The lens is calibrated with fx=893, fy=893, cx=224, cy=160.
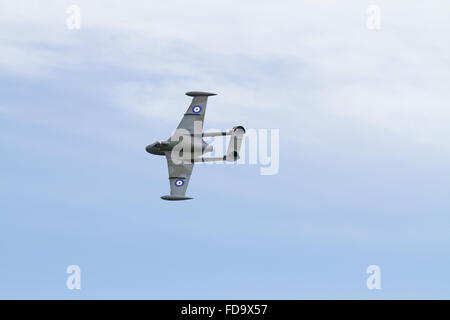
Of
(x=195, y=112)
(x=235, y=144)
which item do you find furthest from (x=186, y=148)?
(x=235, y=144)

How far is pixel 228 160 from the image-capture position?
417ft

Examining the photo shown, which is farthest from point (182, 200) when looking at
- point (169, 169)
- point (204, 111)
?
point (204, 111)

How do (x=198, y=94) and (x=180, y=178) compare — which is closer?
(x=180, y=178)

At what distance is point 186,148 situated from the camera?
12912 cm

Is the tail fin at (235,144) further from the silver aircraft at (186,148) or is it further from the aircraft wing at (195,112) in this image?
the aircraft wing at (195,112)

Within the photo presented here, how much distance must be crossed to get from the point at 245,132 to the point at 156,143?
13.4 m

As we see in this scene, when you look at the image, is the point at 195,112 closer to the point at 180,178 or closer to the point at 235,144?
the point at 235,144

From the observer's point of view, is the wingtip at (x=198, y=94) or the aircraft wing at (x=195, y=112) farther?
the wingtip at (x=198, y=94)

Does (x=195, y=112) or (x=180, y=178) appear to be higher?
Answer: (x=195, y=112)

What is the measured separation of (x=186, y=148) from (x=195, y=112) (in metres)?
6.54

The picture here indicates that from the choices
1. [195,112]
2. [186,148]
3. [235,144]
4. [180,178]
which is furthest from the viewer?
[195,112]

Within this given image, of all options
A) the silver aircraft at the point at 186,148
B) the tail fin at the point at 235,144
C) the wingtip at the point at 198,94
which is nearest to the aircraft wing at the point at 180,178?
the silver aircraft at the point at 186,148

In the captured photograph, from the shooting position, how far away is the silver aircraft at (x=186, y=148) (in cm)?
12731

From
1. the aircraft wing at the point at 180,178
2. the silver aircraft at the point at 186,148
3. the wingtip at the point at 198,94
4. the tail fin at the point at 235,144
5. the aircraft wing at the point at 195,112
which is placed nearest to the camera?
the tail fin at the point at 235,144
